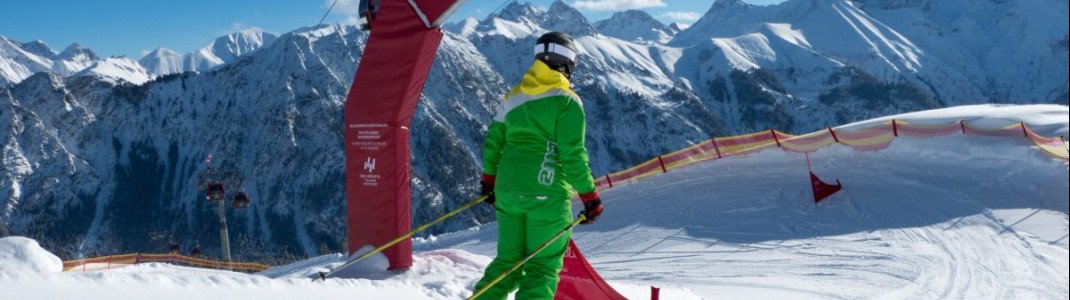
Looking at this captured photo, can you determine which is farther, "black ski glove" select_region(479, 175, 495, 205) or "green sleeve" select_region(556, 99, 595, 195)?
"black ski glove" select_region(479, 175, 495, 205)

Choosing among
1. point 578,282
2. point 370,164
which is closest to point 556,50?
point 578,282

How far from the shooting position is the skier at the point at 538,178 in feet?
16.7

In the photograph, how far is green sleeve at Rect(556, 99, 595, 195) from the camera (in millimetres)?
5062

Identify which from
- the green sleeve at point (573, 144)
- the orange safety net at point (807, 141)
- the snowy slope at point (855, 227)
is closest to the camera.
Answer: the green sleeve at point (573, 144)

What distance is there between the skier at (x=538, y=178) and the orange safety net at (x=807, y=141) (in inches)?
441

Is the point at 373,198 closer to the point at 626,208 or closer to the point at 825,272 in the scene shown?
the point at 825,272

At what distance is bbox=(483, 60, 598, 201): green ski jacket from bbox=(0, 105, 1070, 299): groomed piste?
56.7 inches

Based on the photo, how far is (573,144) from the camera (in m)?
5.06

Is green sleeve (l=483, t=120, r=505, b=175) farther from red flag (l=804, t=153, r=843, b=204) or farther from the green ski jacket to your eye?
red flag (l=804, t=153, r=843, b=204)

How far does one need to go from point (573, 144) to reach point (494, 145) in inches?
28.5

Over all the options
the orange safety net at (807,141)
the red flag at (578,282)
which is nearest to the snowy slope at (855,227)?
the orange safety net at (807,141)

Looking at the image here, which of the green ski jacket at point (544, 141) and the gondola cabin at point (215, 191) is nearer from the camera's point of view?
the green ski jacket at point (544, 141)

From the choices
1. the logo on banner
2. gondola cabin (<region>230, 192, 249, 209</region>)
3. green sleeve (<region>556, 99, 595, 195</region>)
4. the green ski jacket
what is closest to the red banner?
the logo on banner

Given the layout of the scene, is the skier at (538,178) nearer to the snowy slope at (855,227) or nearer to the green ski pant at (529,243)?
the green ski pant at (529,243)
